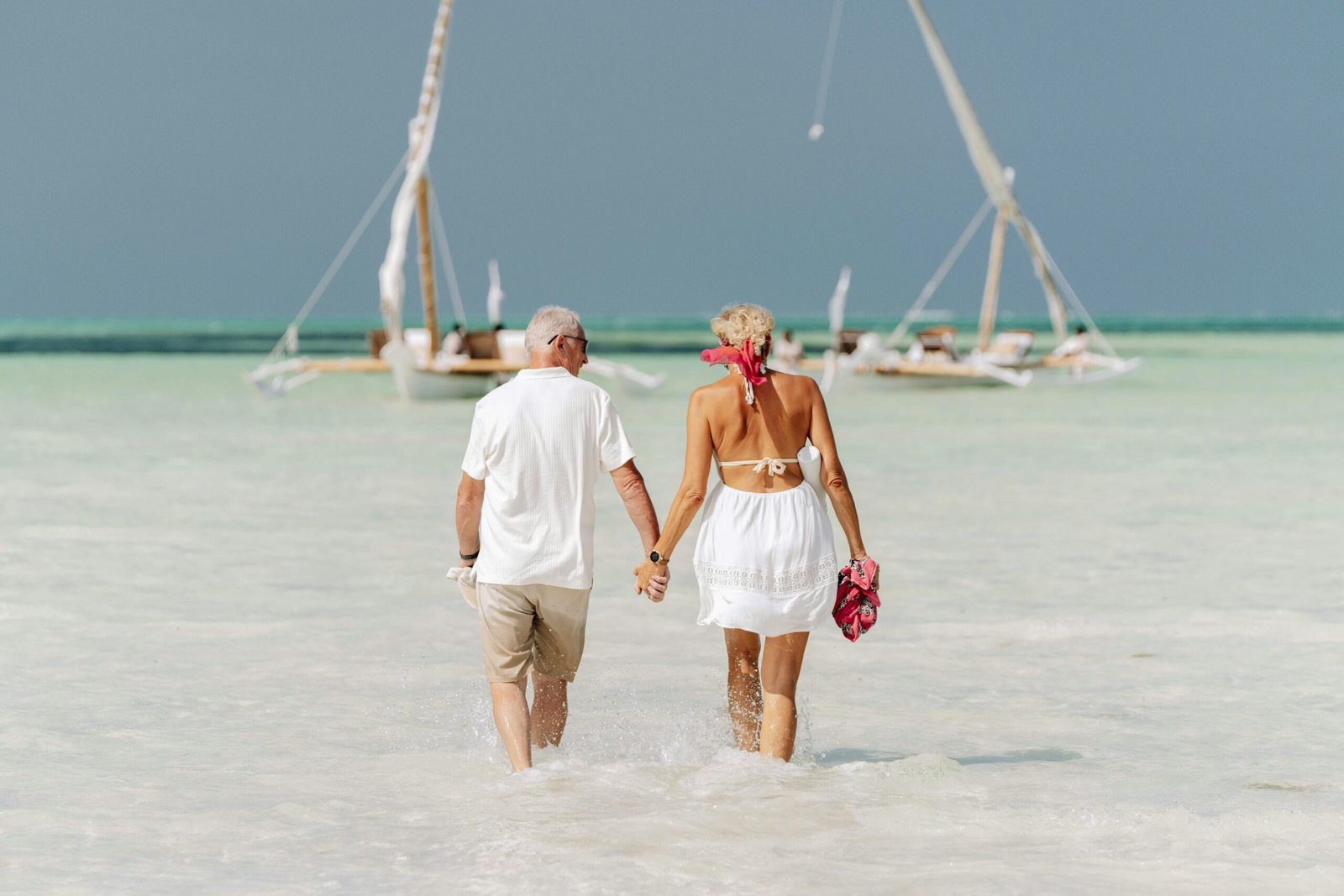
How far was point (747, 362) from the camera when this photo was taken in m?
4.82

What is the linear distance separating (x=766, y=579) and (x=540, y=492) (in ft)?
2.58

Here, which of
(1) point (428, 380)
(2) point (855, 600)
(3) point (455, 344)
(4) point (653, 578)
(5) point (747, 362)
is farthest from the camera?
(3) point (455, 344)

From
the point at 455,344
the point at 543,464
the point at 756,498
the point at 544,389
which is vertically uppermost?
the point at 544,389

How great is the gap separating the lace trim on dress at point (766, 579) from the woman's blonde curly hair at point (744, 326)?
2.34 feet

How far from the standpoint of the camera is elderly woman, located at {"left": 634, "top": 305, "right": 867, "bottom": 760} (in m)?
4.89

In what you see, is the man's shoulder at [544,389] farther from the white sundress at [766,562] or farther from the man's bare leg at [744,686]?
the man's bare leg at [744,686]

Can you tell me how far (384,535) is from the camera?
1199 cm

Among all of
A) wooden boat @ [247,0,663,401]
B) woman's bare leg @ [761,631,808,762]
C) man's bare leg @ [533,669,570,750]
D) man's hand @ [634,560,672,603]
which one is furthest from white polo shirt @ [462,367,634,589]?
wooden boat @ [247,0,663,401]

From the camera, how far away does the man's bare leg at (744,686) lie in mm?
5199

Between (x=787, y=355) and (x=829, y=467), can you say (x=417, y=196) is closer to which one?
(x=787, y=355)

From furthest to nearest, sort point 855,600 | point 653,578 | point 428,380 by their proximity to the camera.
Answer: point 428,380 → point 855,600 → point 653,578

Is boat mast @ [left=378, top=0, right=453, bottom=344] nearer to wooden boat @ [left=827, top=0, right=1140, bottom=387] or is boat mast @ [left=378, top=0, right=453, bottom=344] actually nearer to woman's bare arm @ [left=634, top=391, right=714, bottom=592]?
wooden boat @ [left=827, top=0, right=1140, bottom=387]

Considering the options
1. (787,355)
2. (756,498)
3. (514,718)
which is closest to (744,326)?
(756,498)

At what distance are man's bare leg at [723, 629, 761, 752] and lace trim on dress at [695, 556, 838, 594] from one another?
0.95ft
